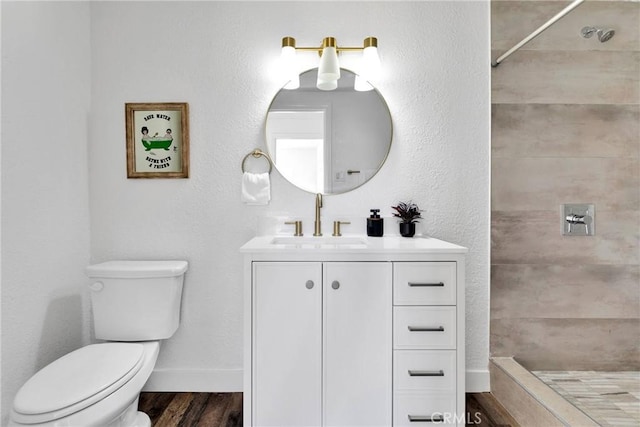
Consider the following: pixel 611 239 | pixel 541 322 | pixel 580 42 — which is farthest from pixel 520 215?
Answer: pixel 580 42

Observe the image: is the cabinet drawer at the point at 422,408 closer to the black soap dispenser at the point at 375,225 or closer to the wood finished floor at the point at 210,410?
the wood finished floor at the point at 210,410

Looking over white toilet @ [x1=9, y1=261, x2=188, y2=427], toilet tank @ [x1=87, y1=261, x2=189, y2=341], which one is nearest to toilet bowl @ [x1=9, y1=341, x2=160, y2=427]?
white toilet @ [x1=9, y1=261, x2=188, y2=427]

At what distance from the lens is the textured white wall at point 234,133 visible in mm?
2021

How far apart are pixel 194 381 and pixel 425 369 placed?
4.08 feet

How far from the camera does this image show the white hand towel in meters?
1.98

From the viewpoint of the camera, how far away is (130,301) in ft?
5.76

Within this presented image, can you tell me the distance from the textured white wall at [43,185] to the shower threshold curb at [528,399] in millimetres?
2173

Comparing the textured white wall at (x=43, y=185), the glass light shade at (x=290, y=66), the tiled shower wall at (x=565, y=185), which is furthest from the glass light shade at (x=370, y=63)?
the textured white wall at (x=43, y=185)

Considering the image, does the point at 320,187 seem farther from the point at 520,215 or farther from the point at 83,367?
the point at 83,367

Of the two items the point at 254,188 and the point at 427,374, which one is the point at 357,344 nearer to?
the point at 427,374

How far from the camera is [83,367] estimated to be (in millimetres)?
1427

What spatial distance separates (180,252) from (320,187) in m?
0.84

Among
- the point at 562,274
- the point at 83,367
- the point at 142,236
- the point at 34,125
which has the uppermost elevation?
the point at 34,125

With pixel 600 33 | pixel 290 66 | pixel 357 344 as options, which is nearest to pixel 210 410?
pixel 357 344
